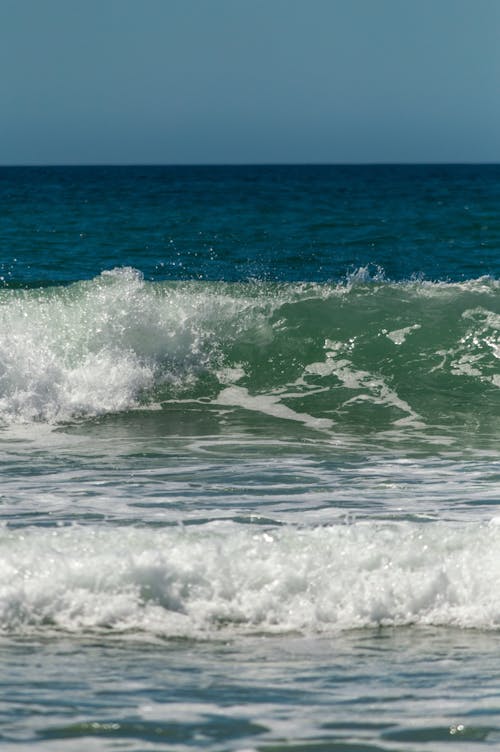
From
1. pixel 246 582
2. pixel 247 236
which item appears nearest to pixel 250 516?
pixel 246 582

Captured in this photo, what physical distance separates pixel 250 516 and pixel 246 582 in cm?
94

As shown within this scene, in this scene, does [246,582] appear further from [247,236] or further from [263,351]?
[247,236]

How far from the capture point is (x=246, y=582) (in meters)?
4.30

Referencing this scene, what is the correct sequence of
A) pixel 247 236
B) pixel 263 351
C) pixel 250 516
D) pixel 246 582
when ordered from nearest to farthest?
pixel 246 582, pixel 250 516, pixel 263 351, pixel 247 236

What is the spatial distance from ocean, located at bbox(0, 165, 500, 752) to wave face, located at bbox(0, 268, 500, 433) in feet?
0.09

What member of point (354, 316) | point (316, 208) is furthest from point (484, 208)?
point (354, 316)

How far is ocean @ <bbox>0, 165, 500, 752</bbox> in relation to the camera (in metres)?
3.34

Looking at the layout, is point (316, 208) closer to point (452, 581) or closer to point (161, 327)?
point (161, 327)

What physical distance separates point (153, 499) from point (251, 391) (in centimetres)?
410

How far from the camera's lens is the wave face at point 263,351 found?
9062 millimetres

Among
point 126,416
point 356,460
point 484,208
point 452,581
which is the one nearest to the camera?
point 452,581

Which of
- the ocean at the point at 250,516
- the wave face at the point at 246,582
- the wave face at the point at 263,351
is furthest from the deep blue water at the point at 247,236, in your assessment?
the wave face at the point at 246,582

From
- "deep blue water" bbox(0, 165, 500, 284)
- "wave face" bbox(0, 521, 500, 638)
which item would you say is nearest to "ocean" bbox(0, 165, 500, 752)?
"wave face" bbox(0, 521, 500, 638)

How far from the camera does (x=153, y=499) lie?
18.7ft
